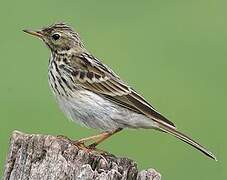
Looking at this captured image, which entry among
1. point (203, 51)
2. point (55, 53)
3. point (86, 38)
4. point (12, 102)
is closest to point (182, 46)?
point (203, 51)

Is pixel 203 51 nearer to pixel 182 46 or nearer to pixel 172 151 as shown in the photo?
pixel 182 46

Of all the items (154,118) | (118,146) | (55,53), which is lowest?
(154,118)

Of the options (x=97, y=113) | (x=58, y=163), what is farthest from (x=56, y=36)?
(x=58, y=163)

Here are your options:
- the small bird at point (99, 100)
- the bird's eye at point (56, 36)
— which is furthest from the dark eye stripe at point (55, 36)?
the small bird at point (99, 100)

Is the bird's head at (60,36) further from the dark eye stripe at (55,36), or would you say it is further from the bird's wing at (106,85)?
the bird's wing at (106,85)

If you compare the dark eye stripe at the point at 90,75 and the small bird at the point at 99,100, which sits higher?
the dark eye stripe at the point at 90,75

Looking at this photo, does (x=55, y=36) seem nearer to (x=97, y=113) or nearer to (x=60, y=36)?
(x=60, y=36)

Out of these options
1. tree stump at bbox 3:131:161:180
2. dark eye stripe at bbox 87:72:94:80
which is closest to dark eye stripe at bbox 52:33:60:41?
dark eye stripe at bbox 87:72:94:80
